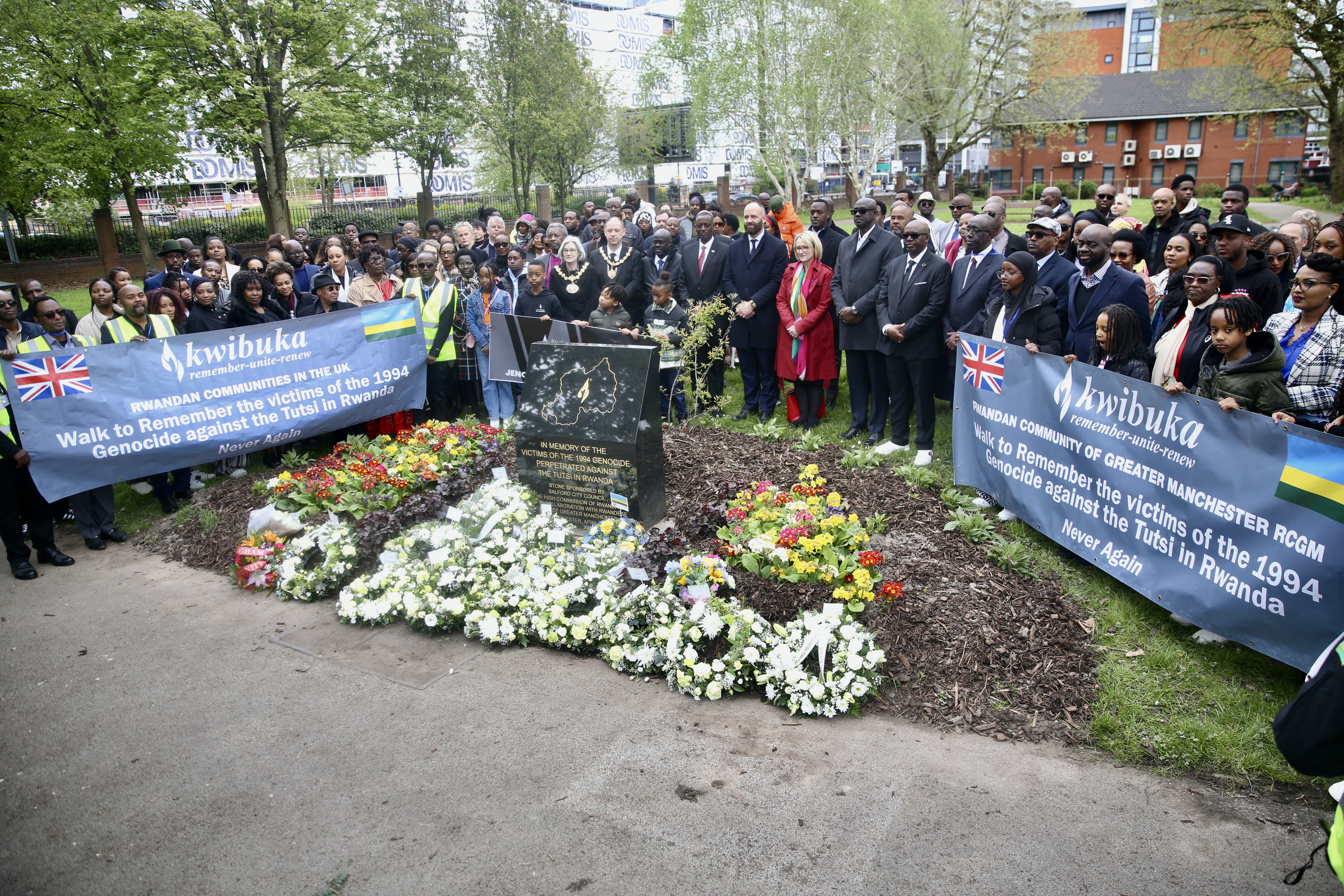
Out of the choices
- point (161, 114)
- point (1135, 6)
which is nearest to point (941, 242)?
point (161, 114)

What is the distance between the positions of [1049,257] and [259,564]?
6843 mm

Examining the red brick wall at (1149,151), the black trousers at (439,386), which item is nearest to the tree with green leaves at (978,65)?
the red brick wall at (1149,151)

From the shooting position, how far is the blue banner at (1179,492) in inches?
161

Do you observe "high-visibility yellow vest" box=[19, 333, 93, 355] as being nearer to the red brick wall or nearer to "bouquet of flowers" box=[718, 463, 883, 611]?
"bouquet of flowers" box=[718, 463, 883, 611]

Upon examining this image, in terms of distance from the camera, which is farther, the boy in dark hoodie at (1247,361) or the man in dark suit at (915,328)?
the man in dark suit at (915,328)

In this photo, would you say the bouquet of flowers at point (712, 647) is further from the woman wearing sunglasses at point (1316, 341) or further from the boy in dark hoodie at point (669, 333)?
the boy in dark hoodie at point (669, 333)

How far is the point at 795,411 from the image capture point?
9.10 m

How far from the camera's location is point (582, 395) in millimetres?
6492

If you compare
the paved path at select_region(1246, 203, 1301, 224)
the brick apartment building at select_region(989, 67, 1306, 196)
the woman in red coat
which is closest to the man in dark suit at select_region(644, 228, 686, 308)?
the woman in red coat

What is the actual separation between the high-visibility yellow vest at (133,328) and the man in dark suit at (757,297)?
550cm

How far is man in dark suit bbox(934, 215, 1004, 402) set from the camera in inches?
291

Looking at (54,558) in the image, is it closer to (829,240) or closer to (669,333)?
(669,333)

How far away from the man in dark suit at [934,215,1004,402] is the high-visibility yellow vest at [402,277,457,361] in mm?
5149

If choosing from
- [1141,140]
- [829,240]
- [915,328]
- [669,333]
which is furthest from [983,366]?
[1141,140]
